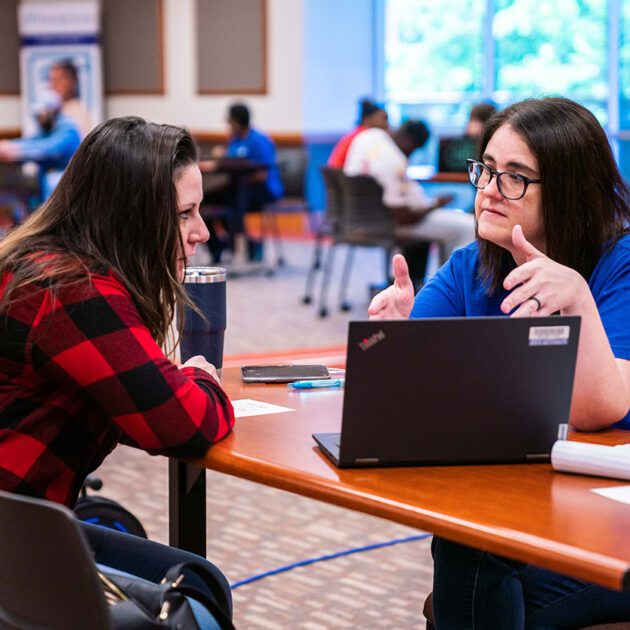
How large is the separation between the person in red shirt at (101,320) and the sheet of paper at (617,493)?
539 mm

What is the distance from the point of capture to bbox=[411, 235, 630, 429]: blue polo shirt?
6.12 ft

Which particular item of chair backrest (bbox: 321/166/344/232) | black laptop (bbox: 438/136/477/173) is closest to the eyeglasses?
chair backrest (bbox: 321/166/344/232)

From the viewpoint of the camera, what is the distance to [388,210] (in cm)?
666

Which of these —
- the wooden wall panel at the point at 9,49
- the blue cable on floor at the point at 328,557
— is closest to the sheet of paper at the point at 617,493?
the blue cable on floor at the point at 328,557

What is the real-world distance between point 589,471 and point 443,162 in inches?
257

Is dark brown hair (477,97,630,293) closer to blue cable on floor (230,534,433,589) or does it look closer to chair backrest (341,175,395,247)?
blue cable on floor (230,534,433,589)

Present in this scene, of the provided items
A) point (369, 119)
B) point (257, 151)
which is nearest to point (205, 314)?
point (369, 119)

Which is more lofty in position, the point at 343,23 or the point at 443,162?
the point at 343,23

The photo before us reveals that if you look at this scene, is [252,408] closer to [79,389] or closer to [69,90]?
[79,389]

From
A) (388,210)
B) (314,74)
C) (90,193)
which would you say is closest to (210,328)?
(90,193)

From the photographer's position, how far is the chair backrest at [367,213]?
21.7 ft

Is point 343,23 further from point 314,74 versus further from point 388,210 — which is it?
point 388,210

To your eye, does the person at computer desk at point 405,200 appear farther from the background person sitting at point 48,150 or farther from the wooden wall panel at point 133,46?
the wooden wall panel at point 133,46

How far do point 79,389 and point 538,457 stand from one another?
0.63 metres
